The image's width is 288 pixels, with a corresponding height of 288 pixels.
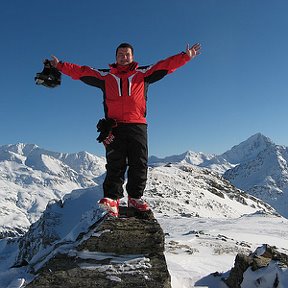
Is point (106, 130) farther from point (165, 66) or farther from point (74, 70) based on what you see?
point (165, 66)

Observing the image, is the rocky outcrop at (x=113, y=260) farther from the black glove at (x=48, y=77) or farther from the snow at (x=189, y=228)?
the black glove at (x=48, y=77)

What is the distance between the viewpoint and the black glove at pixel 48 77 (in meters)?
7.69

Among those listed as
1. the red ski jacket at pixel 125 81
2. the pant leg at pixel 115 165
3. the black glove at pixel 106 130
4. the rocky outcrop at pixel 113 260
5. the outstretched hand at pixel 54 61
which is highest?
the outstretched hand at pixel 54 61

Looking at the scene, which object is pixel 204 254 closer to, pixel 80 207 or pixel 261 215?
pixel 261 215

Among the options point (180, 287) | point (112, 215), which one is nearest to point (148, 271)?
point (112, 215)

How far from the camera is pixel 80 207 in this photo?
51906mm

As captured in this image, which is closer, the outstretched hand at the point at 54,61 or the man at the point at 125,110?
the man at the point at 125,110

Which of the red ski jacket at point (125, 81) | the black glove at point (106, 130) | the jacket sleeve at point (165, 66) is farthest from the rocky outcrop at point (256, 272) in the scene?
the jacket sleeve at point (165, 66)

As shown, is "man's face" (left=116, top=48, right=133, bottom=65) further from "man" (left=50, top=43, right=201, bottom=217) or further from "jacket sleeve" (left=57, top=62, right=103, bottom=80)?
"jacket sleeve" (left=57, top=62, right=103, bottom=80)

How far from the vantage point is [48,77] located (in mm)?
7715

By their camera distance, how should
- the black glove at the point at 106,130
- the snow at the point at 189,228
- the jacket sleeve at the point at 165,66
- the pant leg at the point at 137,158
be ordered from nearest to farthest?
the black glove at the point at 106,130 → the pant leg at the point at 137,158 → the jacket sleeve at the point at 165,66 → the snow at the point at 189,228

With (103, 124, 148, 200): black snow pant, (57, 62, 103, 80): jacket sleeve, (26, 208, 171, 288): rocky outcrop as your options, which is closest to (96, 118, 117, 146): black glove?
(103, 124, 148, 200): black snow pant

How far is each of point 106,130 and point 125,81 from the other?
3.18ft

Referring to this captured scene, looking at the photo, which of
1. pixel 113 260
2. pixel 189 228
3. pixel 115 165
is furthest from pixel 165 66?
pixel 189 228
